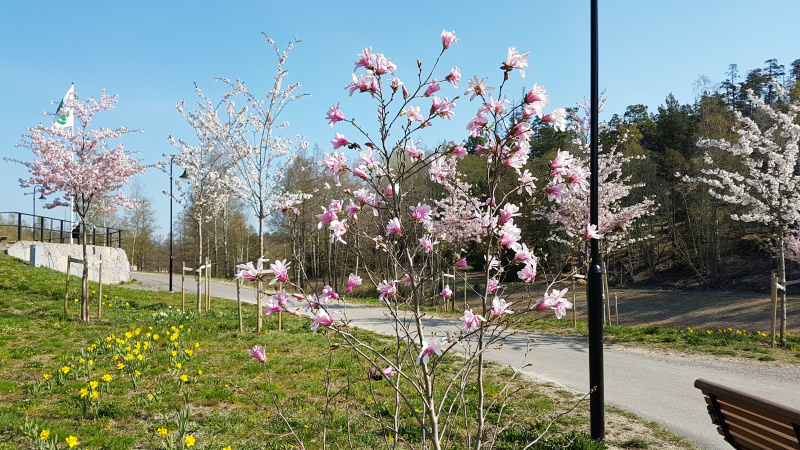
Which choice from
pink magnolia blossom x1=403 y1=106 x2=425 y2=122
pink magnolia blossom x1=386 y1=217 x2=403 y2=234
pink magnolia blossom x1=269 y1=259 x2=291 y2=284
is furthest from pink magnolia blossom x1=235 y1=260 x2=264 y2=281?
pink magnolia blossom x1=403 y1=106 x2=425 y2=122

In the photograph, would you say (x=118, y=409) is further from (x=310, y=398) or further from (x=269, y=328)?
(x=269, y=328)

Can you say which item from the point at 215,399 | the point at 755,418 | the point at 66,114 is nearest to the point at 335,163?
the point at 755,418

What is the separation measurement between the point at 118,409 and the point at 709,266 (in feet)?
84.5

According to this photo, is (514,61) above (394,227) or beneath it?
above

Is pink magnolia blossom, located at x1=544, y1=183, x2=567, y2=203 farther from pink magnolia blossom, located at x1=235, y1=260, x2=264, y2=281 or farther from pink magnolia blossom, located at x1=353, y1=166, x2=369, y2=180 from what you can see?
pink magnolia blossom, located at x1=235, y1=260, x2=264, y2=281

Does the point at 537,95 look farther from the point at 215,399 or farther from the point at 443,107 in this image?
the point at 215,399

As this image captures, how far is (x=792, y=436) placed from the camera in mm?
2492

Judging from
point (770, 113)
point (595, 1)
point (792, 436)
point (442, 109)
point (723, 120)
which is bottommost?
point (792, 436)

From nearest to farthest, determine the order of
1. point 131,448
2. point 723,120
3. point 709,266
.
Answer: point 131,448 < point 709,266 < point 723,120

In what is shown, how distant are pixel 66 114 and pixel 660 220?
29.0 meters

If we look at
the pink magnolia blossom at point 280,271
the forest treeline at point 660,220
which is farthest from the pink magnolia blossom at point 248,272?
the forest treeline at point 660,220

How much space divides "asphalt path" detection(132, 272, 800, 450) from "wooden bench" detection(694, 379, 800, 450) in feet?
3.28

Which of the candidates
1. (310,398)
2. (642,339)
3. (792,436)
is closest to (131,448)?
(310,398)

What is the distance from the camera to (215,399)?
489 centimetres
